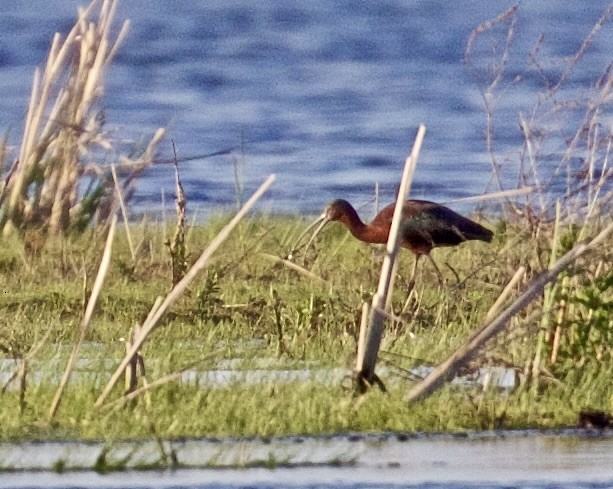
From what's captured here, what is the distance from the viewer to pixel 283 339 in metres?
7.72

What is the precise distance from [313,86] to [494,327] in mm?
14391

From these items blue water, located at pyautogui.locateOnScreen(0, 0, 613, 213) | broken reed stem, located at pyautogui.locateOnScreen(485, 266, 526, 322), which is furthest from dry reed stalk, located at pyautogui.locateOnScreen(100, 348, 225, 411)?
blue water, located at pyautogui.locateOnScreen(0, 0, 613, 213)

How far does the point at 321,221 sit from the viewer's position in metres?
10.7

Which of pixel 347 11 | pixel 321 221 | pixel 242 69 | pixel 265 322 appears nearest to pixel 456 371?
pixel 265 322

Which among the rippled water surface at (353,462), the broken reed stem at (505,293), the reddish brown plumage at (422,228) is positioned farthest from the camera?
the reddish brown plumage at (422,228)

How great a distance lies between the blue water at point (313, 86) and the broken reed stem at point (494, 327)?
5.64m

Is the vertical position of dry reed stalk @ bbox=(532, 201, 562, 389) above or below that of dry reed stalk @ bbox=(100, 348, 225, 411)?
above

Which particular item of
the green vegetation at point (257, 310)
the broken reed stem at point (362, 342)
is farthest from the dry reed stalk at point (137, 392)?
the broken reed stem at point (362, 342)

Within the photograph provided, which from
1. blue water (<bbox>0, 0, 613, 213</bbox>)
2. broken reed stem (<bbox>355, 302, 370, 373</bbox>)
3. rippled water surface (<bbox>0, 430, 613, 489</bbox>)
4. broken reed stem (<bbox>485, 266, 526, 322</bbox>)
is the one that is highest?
blue water (<bbox>0, 0, 613, 213</bbox>)

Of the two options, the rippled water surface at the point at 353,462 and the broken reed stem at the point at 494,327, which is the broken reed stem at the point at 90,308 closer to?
the rippled water surface at the point at 353,462

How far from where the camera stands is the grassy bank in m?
6.41

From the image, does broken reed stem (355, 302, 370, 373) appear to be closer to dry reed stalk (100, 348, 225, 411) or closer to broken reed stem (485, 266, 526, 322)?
broken reed stem (485, 266, 526, 322)

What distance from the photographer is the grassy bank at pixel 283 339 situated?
21.0ft

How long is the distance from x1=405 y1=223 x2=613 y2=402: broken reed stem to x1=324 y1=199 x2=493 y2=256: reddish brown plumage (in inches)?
118
